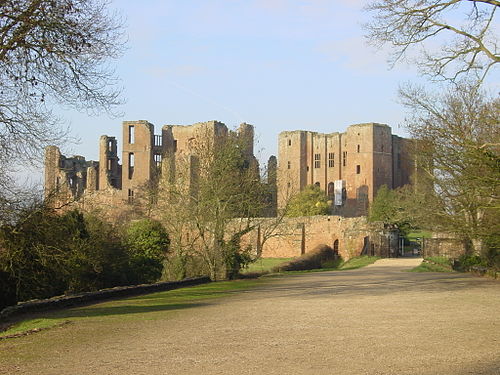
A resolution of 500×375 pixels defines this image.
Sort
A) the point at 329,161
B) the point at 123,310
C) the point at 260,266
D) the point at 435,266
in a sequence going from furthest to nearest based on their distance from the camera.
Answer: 1. the point at 329,161
2. the point at 260,266
3. the point at 435,266
4. the point at 123,310

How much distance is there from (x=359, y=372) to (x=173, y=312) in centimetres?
665

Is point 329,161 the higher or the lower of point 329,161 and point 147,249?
the higher

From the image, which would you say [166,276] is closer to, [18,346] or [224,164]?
[224,164]

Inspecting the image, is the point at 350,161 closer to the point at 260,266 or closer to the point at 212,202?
the point at 260,266

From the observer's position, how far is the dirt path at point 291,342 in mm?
7474

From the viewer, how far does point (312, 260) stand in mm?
40219

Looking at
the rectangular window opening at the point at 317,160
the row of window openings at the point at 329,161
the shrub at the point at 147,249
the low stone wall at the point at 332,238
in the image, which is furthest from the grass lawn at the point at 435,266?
the rectangular window opening at the point at 317,160

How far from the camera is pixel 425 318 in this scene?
11.6m

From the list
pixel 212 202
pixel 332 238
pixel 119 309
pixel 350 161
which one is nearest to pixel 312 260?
pixel 332 238

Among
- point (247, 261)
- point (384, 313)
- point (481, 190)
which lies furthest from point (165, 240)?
point (384, 313)

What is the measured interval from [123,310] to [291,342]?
17.3 ft

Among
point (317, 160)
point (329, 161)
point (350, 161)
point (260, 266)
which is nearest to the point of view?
point (260, 266)

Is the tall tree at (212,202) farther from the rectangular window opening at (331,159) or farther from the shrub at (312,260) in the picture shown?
the rectangular window opening at (331,159)

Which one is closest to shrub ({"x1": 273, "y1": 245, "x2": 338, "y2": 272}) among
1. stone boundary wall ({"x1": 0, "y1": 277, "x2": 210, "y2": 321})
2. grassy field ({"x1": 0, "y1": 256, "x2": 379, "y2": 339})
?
stone boundary wall ({"x1": 0, "y1": 277, "x2": 210, "y2": 321})
